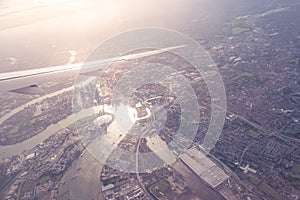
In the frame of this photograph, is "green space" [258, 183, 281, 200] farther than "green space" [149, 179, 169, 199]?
No

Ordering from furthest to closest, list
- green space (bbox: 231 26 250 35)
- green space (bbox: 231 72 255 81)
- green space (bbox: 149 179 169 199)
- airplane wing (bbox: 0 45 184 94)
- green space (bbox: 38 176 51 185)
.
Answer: green space (bbox: 231 26 250 35) → green space (bbox: 231 72 255 81) → green space (bbox: 38 176 51 185) → green space (bbox: 149 179 169 199) → airplane wing (bbox: 0 45 184 94)

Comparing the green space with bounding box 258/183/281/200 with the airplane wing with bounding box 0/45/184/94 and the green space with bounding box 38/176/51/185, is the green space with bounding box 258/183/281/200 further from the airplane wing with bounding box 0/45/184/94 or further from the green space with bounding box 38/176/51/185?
the green space with bounding box 38/176/51/185

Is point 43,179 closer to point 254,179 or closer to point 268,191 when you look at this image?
point 254,179

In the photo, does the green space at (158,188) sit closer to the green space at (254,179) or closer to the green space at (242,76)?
the green space at (254,179)

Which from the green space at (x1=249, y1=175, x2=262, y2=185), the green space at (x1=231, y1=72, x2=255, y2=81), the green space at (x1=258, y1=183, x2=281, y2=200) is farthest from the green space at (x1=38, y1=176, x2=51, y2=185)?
the green space at (x1=231, y1=72, x2=255, y2=81)

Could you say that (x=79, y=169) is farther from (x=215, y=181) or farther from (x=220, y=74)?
(x=220, y=74)

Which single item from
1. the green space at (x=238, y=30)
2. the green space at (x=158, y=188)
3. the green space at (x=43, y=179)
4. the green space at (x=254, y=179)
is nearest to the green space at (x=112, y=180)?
the green space at (x=158, y=188)

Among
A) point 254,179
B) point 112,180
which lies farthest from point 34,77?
point 254,179

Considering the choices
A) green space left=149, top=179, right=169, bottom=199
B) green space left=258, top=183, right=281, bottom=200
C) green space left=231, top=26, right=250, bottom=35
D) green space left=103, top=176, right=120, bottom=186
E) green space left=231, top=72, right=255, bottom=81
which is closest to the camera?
green space left=258, top=183, right=281, bottom=200

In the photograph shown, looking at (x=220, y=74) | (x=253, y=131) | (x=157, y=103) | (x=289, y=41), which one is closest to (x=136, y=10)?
(x=289, y=41)

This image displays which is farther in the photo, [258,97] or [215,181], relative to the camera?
[258,97]

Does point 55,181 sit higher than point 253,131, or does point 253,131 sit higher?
point 55,181
